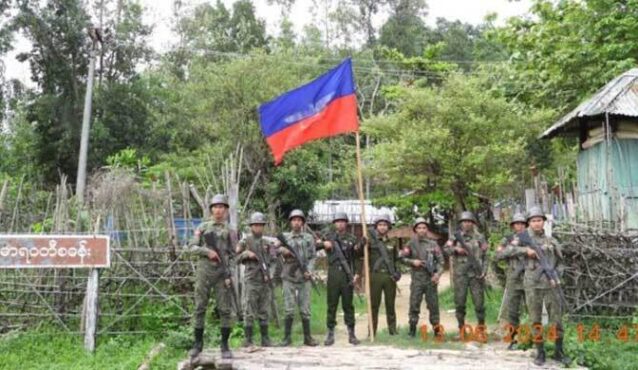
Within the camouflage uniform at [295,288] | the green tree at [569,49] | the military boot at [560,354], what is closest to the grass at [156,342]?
the military boot at [560,354]

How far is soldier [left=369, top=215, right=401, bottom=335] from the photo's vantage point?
8719 millimetres

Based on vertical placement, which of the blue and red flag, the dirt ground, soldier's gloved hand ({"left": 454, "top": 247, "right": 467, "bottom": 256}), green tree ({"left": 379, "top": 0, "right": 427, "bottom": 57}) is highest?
green tree ({"left": 379, "top": 0, "right": 427, "bottom": 57})

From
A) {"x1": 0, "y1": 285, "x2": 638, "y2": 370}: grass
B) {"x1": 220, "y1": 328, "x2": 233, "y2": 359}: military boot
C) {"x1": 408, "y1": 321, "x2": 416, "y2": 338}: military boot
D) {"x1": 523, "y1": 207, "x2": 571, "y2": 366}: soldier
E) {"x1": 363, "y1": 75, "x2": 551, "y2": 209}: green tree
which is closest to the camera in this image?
{"x1": 523, "y1": 207, "x2": 571, "y2": 366}: soldier

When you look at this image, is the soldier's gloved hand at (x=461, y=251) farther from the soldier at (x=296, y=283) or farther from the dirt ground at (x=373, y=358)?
the soldier at (x=296, y=283)

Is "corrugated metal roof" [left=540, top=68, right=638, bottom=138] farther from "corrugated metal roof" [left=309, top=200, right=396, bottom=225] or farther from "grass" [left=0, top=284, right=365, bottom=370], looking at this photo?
"corrugated metal roof" [left=309, top=200, right=396, bottom=225]

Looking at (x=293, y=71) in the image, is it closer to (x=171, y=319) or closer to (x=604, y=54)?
(x=604, y=54)

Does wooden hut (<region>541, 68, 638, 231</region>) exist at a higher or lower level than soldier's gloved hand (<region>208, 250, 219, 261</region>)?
higher

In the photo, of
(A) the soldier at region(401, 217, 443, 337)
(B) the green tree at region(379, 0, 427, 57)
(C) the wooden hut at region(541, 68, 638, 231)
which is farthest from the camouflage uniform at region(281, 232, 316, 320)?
(B) the green tree at region(379, 0, 427, 57)

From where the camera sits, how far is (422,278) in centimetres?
870

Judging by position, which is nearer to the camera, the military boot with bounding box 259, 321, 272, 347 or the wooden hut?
the military boot with bounding box 259, 321, 272, 347

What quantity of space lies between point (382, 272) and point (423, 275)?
0.55 metres

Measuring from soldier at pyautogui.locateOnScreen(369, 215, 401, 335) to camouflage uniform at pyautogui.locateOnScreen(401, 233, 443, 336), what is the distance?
0.23 m

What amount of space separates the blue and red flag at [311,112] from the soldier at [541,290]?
107 inches

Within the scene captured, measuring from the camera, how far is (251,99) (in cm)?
1950
